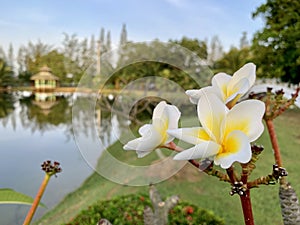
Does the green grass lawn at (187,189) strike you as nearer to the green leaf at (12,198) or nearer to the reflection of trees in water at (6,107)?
the green leaf at (12,198)

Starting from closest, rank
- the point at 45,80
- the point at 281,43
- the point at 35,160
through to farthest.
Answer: the point at 35,160 < the point at 281,43 < the point at 45,80

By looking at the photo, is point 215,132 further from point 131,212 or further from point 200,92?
point 131,212

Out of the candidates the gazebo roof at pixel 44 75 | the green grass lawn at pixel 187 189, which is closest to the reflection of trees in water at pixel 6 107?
the gazebo roof at pixel 44 75

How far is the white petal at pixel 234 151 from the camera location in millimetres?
235

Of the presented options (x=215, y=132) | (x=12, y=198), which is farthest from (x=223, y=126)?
(x=12, y=198)

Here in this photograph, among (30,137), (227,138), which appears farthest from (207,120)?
(30,137)

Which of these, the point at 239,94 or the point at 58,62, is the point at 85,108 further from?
the point at 58,62

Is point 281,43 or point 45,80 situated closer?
point 281,43

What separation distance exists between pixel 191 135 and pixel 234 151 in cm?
4

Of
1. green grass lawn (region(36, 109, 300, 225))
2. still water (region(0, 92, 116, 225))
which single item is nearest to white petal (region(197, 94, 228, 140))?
still water (region(0, 92, 116, 225))

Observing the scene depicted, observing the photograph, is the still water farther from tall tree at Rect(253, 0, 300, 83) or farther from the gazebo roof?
the gazebo roof

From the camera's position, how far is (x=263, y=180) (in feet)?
0.90

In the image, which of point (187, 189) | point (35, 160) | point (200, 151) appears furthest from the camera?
point (35, 160)

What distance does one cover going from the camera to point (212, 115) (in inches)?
10.2
